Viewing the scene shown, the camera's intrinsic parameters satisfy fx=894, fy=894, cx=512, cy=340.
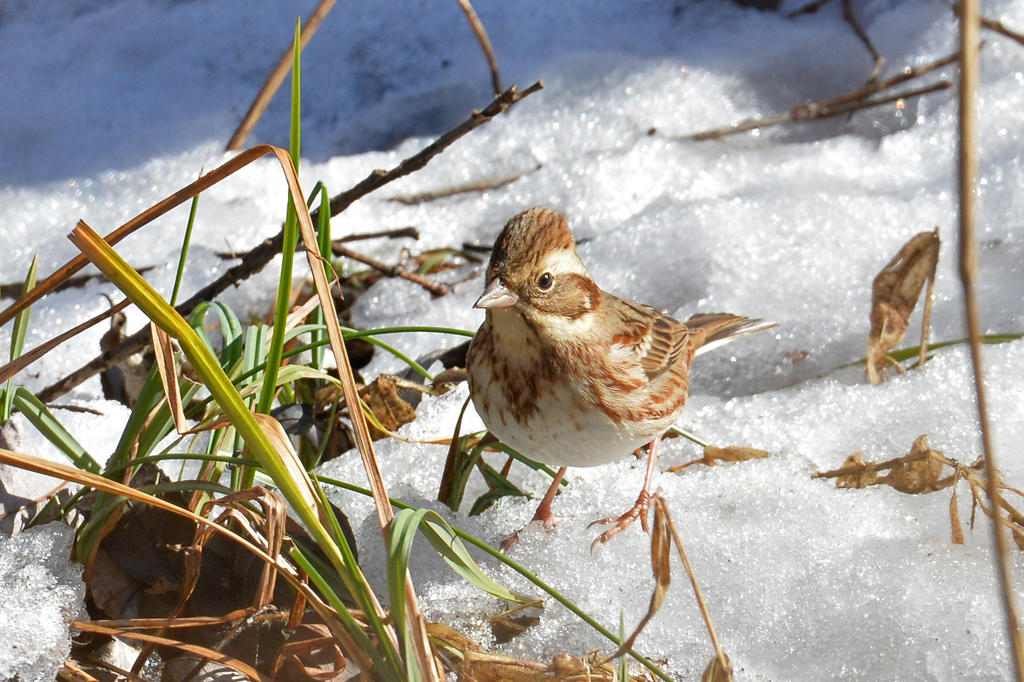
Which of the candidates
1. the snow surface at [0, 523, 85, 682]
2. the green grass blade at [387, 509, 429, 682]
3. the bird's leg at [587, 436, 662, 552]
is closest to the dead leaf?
the bird's leg at [587, 436, 662, 552]

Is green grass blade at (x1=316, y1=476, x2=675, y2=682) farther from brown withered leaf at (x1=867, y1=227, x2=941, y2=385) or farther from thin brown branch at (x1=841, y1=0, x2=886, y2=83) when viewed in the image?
thin brown branch at (x1=841, y1=0, x2=886, y2=83)

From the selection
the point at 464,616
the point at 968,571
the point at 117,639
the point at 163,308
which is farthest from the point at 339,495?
the point at 968,571

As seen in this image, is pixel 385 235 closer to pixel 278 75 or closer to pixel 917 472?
pixel 278 75

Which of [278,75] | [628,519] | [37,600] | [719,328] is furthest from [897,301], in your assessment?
[37,600]

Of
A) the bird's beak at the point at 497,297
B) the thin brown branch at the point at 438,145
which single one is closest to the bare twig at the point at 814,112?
the thin brown branch at the point at 438,145

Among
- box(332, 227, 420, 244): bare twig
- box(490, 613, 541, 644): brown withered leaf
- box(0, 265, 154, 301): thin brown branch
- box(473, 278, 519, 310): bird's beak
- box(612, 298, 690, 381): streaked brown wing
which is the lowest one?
box(490, 613, 541, 644): brown withered leaf

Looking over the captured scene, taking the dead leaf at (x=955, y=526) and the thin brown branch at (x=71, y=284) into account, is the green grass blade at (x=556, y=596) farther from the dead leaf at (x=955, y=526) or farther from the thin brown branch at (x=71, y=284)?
the thin brown branch at (x=71, y=284)
